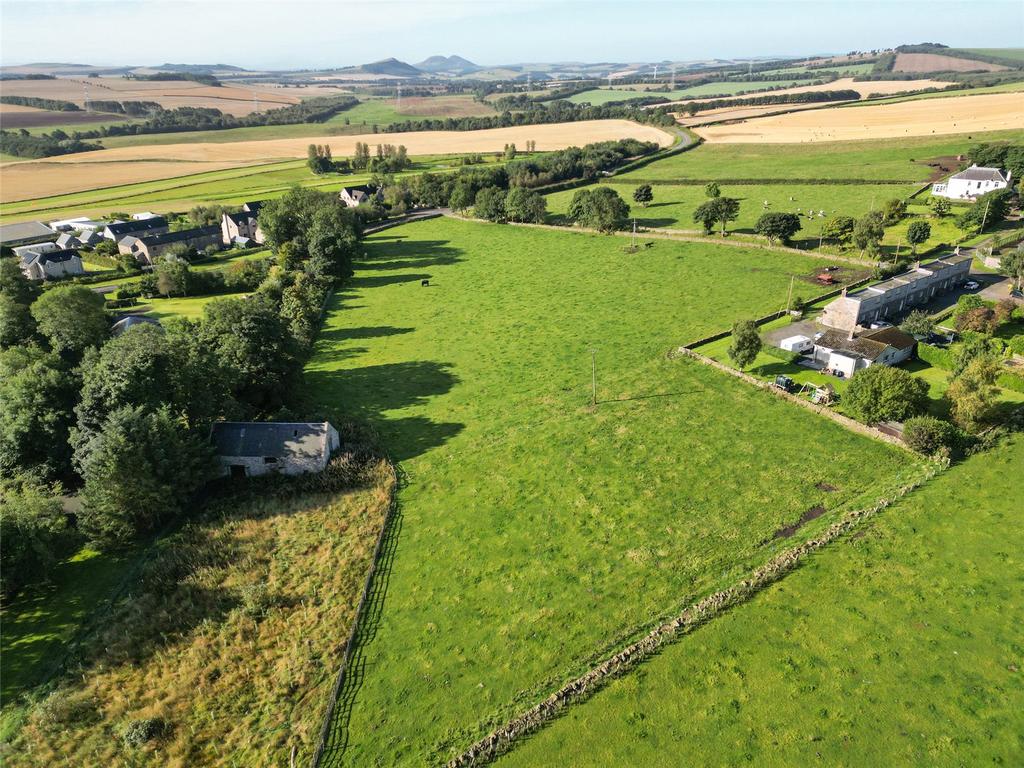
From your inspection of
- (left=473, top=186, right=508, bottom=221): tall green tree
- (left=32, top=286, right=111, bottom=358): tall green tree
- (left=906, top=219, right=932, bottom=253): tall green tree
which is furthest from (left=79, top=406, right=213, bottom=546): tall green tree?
(left=906, top=219, right=932, bottom=253): tall green tree

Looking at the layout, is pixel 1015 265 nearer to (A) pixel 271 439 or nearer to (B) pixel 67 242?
(A) pixel 271 439

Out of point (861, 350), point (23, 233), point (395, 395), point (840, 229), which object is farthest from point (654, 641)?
point (23, 233)

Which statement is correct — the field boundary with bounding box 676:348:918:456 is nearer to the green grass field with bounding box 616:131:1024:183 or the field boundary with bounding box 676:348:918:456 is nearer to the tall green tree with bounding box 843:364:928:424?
the tall green tree with bounding box 843:364:928:424

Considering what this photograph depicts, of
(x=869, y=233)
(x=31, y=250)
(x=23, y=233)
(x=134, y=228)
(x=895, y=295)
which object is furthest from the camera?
(x=23, y=233)

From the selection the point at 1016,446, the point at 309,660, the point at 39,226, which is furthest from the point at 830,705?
the point at 39,226

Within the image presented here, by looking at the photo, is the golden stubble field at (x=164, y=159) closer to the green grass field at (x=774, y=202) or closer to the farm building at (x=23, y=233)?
the farm building at (x=23, y=233)

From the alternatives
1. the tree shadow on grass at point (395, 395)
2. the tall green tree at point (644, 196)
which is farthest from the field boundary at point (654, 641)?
the tall green tree at point (644, 196)
